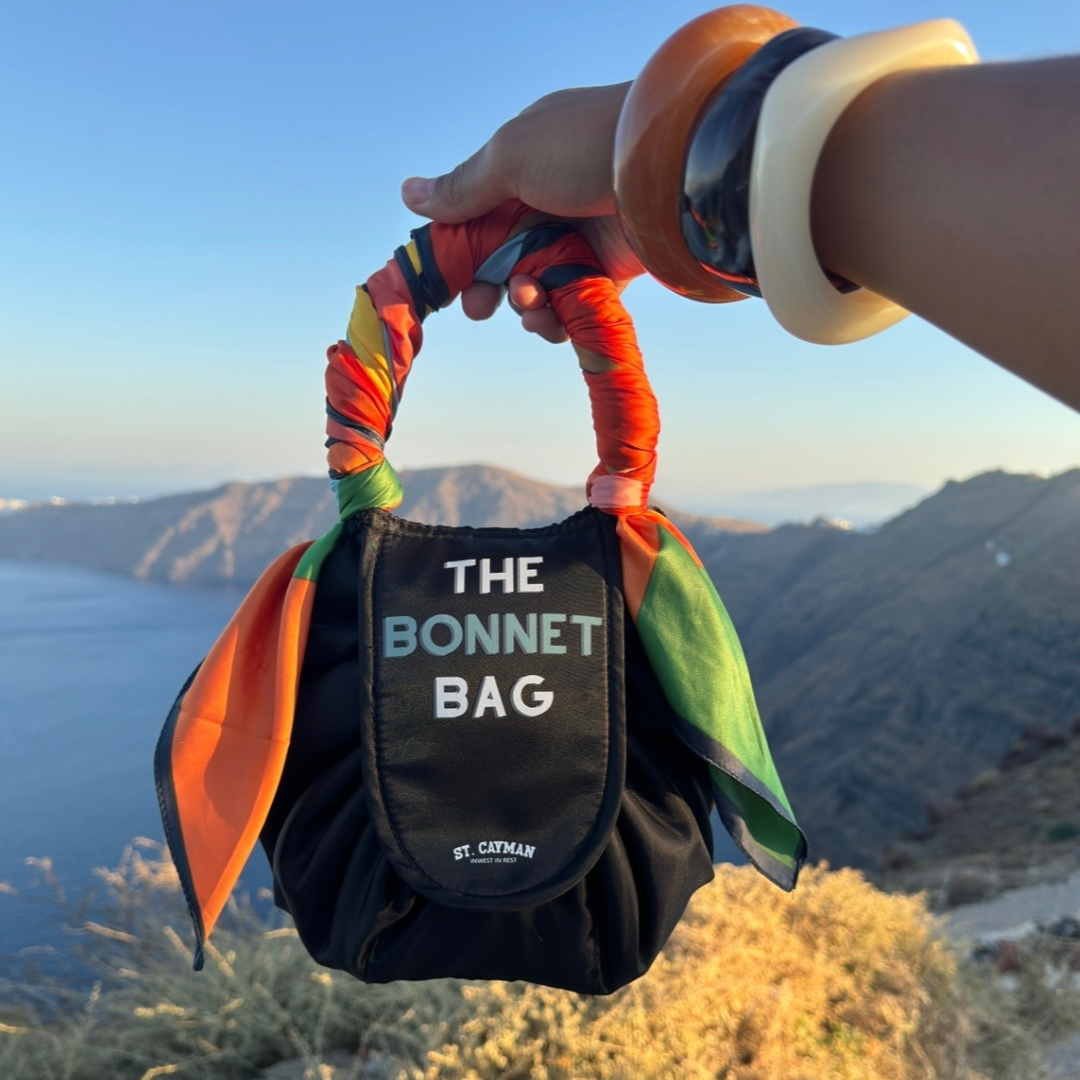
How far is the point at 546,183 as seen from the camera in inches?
27.5

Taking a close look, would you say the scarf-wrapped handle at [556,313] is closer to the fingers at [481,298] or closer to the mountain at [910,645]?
the fingers at [481,298]

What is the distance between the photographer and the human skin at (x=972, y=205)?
0.29 meters

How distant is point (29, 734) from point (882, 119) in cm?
404

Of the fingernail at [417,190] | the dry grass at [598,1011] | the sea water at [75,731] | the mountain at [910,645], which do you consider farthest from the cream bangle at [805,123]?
the mountain at [910,645]

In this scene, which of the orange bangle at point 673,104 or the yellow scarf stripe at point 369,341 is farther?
the yellow scarf stripe at point 369,341

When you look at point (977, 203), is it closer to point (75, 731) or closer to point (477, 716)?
point (477, 716)

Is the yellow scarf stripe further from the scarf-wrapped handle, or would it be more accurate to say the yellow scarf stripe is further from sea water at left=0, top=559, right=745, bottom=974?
sea water at left=0, top=559, right=745, bottom=974

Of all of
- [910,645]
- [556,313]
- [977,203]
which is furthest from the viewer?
[910,645]

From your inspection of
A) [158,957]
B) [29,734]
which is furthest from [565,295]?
[29,734]

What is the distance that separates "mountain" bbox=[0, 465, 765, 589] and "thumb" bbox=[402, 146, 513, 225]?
6.51 meters

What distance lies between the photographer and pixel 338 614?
0.81 m

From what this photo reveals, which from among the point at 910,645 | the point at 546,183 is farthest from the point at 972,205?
the point at 910,645

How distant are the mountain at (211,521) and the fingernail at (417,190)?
6.50 meters

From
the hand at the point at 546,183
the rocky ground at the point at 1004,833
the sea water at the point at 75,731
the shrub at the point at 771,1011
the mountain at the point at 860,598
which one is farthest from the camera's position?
the mountain at the point at 860,598
